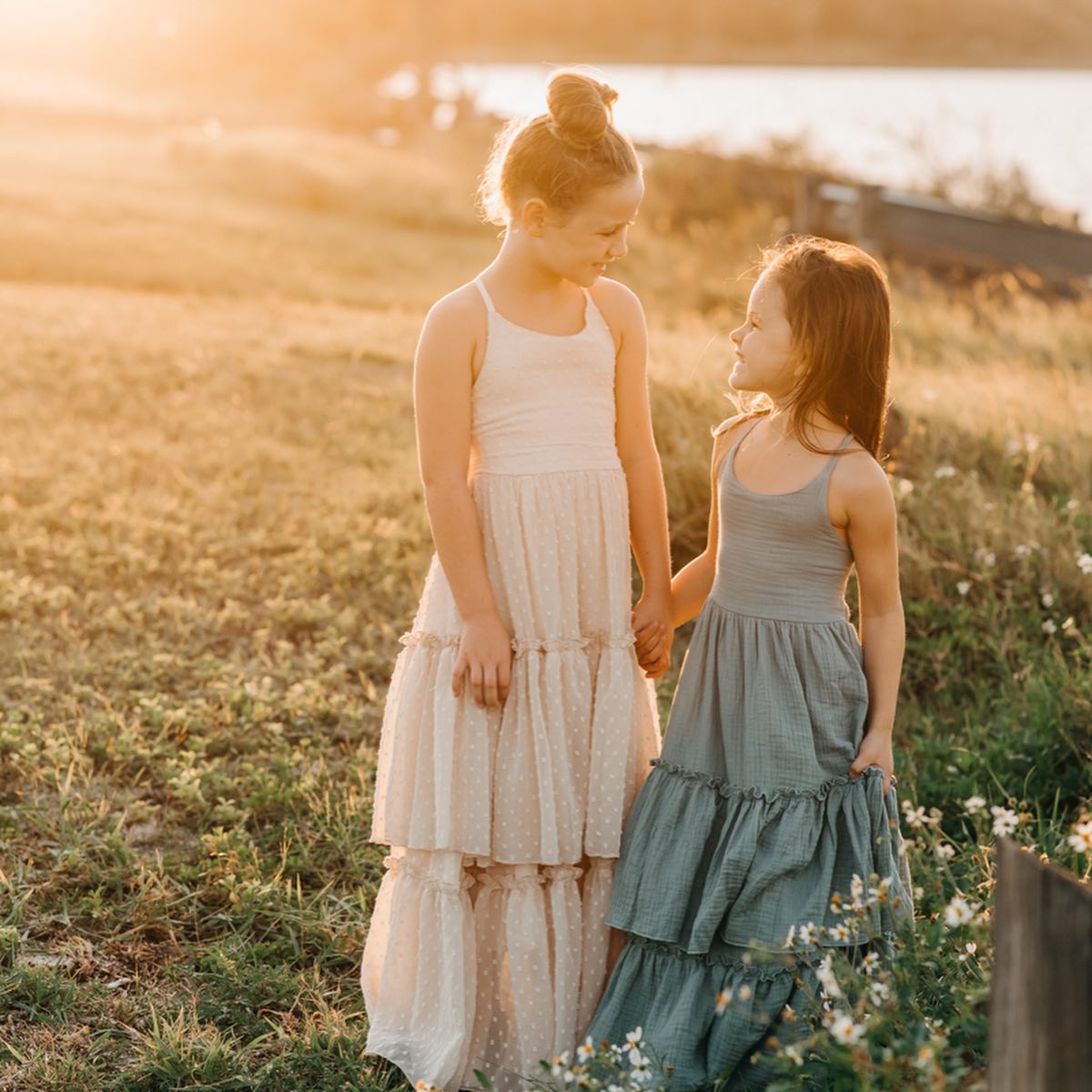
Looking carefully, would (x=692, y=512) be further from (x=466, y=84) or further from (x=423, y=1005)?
(x=466, y=84)

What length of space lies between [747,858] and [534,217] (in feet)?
3.99

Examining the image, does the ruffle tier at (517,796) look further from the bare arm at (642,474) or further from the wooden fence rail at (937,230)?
the wooden fence rail at (937,230)

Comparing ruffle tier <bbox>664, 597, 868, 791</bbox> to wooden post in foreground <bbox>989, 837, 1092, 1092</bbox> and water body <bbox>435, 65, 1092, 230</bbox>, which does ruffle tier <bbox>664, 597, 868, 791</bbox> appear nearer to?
wooden post in foreground <bbox>989, 837, 1092, 1092</bbox>

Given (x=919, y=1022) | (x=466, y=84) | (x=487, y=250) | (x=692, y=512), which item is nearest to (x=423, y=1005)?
(x=919, y=1022)

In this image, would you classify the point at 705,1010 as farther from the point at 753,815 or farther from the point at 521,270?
the point at 521,270

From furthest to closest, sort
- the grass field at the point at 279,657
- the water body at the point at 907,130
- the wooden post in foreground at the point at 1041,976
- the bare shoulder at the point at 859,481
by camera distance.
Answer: the water body at the point at 907,130
the grass field at the point at 279,657
the bare shoulder at the point at 859,481
the wooden post in foreground at the point at 1041,976

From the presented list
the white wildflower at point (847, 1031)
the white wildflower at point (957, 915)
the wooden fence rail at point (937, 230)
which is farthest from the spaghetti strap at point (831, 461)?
the wooden fence rail at point (937, 230)

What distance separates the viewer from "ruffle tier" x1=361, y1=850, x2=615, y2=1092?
8.45ft

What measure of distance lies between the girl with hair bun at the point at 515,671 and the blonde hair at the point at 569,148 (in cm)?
2

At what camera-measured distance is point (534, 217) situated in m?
2.41

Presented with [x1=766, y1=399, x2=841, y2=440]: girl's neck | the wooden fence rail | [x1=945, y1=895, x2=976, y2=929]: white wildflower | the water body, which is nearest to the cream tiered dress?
[x1=766, y1=399, x2=841, y2=440]: girl's neck

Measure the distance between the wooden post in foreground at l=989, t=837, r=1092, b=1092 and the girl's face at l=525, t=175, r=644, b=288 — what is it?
1.41 m

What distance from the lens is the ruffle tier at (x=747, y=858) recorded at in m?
2.41

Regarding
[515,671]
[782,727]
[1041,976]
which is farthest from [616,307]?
[1041,976]
